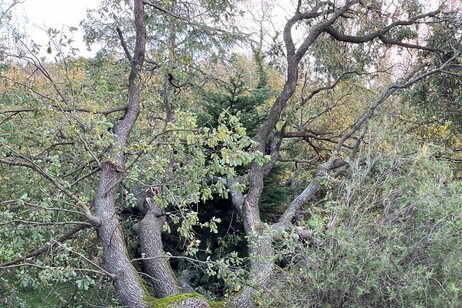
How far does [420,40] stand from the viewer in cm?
746

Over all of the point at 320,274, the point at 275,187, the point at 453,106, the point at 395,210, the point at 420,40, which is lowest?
the point at 320,274

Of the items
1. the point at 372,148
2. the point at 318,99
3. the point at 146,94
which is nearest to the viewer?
the point at 372,148

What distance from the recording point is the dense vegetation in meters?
3.58

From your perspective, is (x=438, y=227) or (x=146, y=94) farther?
(x=146, y=94)

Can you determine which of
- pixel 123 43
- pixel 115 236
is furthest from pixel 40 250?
pixel 123 43

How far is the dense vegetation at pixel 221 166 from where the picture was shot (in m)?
3.58

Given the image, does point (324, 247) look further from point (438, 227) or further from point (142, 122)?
point (142, 122)

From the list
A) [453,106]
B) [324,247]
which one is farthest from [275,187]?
[324,247]

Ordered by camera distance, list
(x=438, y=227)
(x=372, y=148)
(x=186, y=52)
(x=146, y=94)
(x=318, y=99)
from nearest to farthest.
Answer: (x=438, y=227)
(x=372, y=148)
(x=186, y=52)
(x=146, y=94)
(x=318, y=99)

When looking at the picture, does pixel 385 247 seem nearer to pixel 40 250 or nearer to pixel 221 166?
pixel 221 166

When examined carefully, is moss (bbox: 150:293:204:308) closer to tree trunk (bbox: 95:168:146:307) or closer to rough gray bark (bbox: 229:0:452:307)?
tree trunk (bbox: 95:168:146:307)

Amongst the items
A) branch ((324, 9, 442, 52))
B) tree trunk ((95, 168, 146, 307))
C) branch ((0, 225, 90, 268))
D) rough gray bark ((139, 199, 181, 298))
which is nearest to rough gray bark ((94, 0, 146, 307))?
tree trunk ((95, 168, 146, 307))

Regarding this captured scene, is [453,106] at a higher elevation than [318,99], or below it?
below

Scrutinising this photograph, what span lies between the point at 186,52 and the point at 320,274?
3599 millimetres
